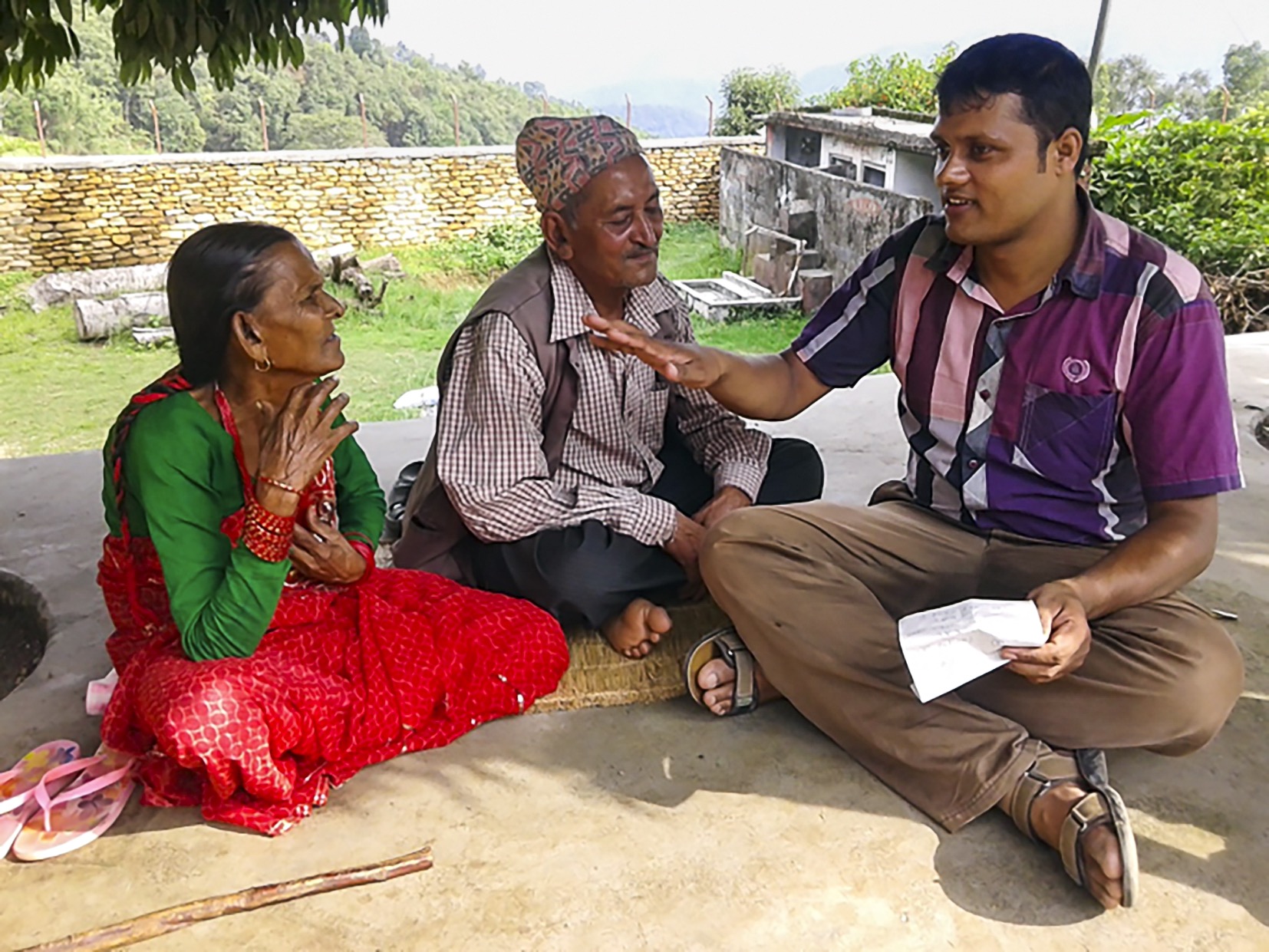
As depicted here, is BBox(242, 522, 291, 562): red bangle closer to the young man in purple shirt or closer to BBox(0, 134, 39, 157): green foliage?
the young man in purple shirt

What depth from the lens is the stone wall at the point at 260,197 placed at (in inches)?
522

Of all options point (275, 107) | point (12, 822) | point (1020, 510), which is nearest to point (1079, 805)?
point (1020, 510)

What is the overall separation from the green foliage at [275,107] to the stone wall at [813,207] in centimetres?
897

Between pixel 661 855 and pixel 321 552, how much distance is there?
3.17 feet

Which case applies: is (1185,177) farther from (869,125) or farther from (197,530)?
(197,530)

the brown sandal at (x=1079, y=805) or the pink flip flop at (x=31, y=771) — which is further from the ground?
the brown sandal at (x=1079, y=805)

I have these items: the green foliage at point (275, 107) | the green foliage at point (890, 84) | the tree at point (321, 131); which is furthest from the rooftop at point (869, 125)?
the tree at point (321, 131)

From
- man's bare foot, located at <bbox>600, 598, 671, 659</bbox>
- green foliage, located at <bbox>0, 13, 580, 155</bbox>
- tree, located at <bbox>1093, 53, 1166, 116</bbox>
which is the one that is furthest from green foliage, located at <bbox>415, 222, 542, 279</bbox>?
tree, located at <bbox>1093, 53, 1166, 116</bbox>

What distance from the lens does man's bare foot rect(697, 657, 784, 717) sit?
7.91ft

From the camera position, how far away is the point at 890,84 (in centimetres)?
1828

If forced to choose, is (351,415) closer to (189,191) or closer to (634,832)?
(634,832)

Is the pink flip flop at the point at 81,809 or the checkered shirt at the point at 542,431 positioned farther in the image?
the checkered shirt at the point at 542,431

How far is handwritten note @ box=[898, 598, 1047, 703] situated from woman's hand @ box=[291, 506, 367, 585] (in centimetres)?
121

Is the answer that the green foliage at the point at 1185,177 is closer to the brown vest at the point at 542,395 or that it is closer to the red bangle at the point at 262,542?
the brown vest at the point at 542,395
